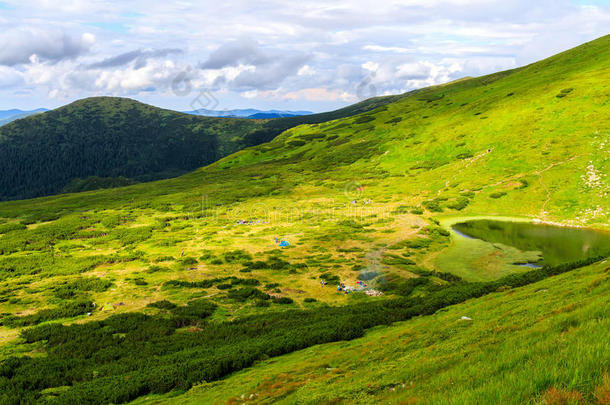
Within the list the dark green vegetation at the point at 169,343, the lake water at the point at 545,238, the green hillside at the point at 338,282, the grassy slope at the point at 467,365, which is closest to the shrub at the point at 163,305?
the dark green vegetation at the point at 169,343

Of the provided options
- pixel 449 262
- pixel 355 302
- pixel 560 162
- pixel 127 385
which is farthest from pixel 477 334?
pixel 560 162

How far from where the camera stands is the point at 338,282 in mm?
43406

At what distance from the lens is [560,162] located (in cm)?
8362

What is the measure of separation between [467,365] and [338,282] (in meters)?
33.7

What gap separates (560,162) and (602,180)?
13.8 meters

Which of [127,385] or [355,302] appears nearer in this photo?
[127,385]

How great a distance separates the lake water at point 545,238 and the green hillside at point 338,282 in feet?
11.6

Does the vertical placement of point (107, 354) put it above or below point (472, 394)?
below

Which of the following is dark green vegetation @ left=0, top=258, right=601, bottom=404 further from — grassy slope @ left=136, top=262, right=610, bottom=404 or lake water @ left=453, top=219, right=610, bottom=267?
lake water @ left=453, top=219, right=610, bottom=267

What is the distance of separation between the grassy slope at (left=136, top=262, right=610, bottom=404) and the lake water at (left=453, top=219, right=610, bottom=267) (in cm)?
2895

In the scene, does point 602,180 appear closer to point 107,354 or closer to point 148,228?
point 107,354

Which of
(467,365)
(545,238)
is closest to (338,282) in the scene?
(467,365)

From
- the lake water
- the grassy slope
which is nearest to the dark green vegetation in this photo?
the grassy slope

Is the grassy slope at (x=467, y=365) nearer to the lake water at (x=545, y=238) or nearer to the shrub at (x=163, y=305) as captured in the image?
the shrub at (x=163, y=305)
